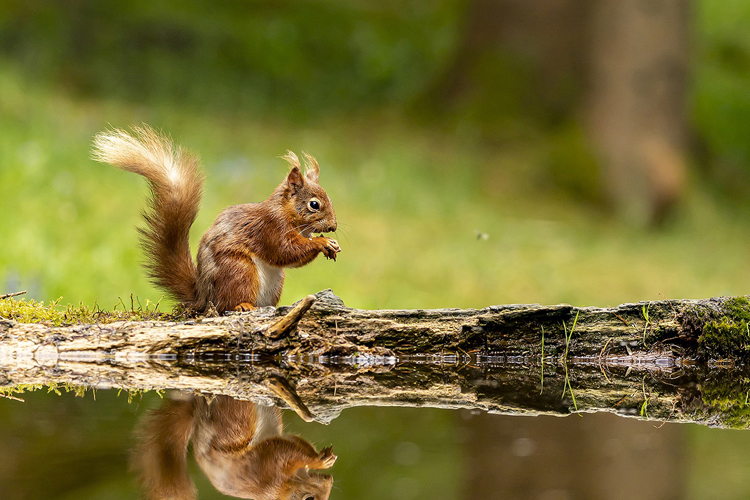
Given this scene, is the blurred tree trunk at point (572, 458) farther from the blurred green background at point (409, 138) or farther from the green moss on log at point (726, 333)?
the blurred green background at point (409, 138)

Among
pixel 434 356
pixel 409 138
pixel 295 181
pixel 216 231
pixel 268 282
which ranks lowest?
pixel 434 356

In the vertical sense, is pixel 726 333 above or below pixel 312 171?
below

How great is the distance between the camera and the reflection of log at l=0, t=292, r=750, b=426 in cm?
276

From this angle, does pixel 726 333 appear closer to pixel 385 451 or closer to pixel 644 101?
pixel 385 451

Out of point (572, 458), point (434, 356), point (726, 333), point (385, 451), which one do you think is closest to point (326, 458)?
point (385, 451)

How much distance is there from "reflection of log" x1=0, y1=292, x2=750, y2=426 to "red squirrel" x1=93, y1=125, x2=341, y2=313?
0.93ft

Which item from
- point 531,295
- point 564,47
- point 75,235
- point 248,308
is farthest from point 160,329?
point 564,47

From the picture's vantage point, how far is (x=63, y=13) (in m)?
11.5

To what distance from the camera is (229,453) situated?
2016mm

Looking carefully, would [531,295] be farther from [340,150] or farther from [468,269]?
[340,150]

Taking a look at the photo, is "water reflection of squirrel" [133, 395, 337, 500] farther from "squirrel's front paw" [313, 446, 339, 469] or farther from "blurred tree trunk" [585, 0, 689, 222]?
"blurred tree trunk" [585, 0, 689, 222]

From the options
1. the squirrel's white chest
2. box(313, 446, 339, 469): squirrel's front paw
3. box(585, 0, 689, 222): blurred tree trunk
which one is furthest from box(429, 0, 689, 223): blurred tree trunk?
box(313, 446, 339, 469): squirrel's front paw

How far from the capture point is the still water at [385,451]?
174 centimetres

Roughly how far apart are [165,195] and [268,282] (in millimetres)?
663
